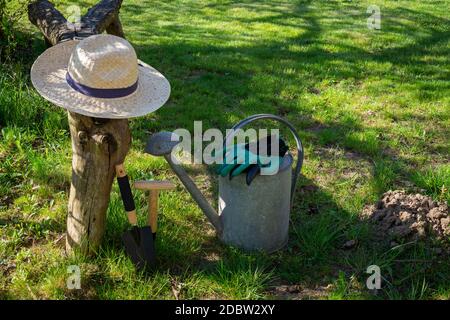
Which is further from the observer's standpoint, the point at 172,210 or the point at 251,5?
the point at 251,5

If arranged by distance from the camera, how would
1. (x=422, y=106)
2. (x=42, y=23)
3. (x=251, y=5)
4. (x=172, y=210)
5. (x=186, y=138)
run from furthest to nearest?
(x=251, y=5) → (x=422, y=106) → (x=186, y=138) → (x=42, y=23) → (x=172, y=210)

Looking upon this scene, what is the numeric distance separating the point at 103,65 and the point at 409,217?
215 cm

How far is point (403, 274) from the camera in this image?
3199 millimetres

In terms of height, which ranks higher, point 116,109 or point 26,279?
point 116,109

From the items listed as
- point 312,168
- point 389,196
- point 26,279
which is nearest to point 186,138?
point 312,168

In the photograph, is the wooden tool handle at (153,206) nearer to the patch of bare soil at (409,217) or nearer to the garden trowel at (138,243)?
the garden trowel at (138,243)

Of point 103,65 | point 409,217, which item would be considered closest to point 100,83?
point 103,65

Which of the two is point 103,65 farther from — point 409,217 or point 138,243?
point 409,217

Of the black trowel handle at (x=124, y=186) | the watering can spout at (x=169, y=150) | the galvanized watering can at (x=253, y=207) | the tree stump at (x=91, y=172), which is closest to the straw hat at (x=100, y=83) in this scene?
the tree stump at (x=91, y=172)

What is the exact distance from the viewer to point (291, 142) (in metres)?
4.79

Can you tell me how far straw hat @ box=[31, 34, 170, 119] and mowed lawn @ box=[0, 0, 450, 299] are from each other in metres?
0.92

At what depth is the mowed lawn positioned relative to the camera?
3064mm

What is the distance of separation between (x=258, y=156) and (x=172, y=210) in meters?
0.81
